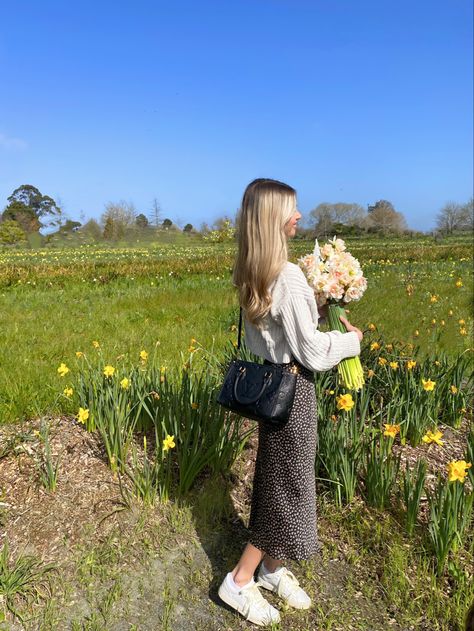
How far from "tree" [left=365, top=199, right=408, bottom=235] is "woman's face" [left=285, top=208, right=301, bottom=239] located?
232 ft

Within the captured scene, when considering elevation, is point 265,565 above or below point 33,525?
below

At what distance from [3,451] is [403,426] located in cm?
254

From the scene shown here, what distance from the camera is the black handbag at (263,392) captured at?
6.35 feet

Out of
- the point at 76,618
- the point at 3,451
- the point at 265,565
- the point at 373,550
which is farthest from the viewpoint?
the point at 3,451

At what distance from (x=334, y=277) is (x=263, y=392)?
649 mm

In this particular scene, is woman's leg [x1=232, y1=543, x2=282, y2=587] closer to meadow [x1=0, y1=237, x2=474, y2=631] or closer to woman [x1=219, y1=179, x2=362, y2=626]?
woman [x1=219, y1=179, x2=362, y2=626]

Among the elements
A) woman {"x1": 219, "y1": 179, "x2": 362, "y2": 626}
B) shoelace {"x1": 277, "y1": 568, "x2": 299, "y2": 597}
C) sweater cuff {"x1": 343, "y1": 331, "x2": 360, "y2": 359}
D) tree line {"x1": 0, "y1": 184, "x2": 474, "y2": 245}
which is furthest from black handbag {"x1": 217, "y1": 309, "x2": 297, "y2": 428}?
tree line {"x1": 0, "y1": 184, "x2": 474, "y2": 245}

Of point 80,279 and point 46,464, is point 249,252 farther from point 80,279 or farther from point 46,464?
point 80,279

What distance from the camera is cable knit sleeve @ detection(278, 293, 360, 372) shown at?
1.89 m

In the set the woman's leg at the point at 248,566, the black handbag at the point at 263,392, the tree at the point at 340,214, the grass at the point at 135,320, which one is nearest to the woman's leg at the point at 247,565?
the woman's leg at the point at 248,566

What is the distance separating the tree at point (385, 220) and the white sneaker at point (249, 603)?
2787 inches

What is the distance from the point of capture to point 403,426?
3123 millimetres

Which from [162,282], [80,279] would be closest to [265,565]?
[162,282]

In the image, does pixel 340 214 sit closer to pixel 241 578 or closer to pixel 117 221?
pixel 117 221
